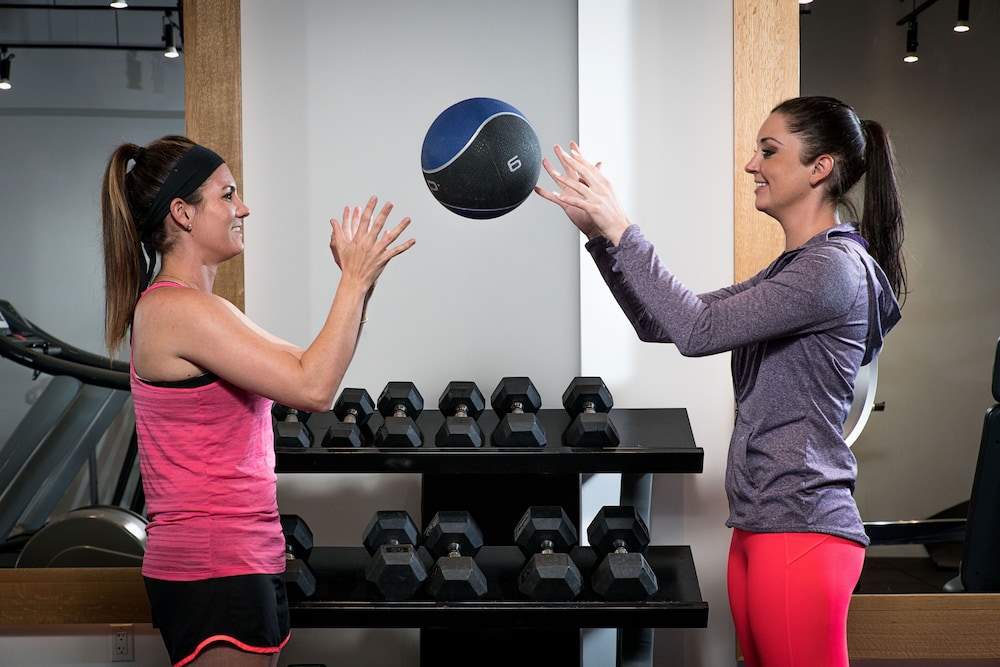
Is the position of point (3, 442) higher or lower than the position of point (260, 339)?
lower

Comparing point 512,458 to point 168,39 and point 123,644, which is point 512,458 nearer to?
point 123,644

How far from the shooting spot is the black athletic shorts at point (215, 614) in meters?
1.68

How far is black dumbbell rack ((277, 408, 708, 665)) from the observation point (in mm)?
2070

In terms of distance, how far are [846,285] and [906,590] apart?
1572mm

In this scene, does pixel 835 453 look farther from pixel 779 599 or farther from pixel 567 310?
pixel 567 310

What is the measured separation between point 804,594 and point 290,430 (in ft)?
4.27

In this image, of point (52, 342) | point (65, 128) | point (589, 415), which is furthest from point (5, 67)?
point (589, 415)

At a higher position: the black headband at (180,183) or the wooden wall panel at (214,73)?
Answer: the wooden wall panel at (214,73)

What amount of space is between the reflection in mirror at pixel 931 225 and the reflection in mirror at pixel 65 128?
212 centimetres

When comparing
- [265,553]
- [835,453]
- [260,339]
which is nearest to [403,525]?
[265,553]

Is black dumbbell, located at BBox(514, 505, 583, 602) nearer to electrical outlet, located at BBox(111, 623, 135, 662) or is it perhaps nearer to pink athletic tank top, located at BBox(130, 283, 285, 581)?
pink athletic tank top, located at BBox(130, 283, 285, 581)

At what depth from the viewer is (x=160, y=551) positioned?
1711 mm

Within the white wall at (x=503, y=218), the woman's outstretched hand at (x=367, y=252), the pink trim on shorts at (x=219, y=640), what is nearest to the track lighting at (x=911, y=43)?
the white wall at (x=503, y=218)

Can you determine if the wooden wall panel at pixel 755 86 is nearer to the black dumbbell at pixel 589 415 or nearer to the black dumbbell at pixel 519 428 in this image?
the black dumbbell at pixel 589 415
